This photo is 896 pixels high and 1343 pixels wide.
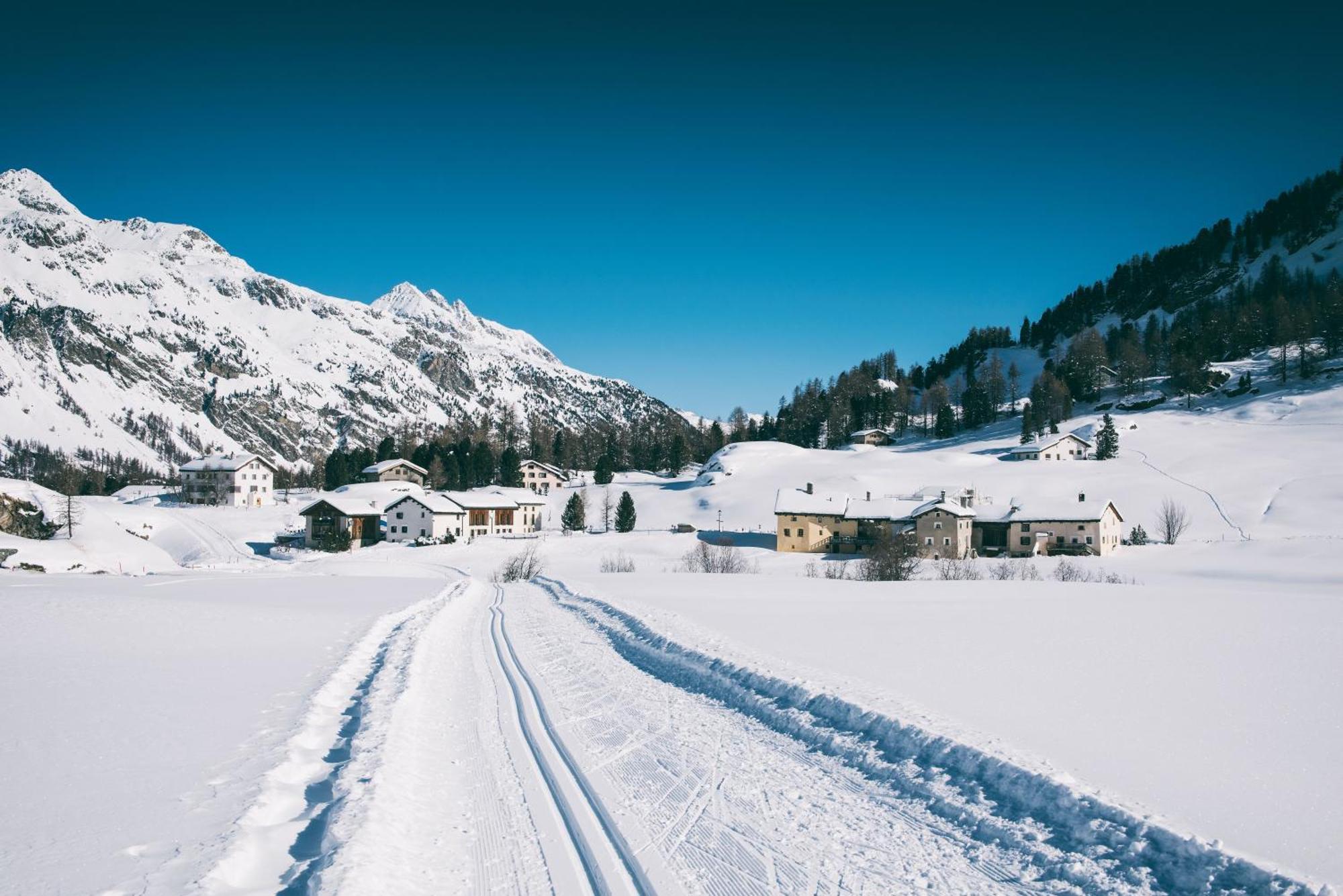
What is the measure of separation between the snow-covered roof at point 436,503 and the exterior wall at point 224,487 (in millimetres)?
37903

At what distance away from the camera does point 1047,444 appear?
334ft

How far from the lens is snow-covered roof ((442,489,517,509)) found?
86938mm

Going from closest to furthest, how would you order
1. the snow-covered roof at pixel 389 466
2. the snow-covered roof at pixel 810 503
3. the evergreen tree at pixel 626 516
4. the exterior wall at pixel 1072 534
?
1. the exterior wall at pixel 1072 534
2. the snow-covered roof at pixel 810 503
3. the evergreen tree at pixel 626 516
4. the snow-covered roof at pixel 389 466

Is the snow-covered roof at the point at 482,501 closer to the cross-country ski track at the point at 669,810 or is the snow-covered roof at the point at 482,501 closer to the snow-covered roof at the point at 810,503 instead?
the snow-covered roof at the point at 810,503

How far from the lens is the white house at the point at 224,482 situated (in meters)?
107

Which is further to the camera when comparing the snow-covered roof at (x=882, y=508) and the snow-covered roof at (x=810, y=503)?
the snow-covered roof at (x=810, y=503)

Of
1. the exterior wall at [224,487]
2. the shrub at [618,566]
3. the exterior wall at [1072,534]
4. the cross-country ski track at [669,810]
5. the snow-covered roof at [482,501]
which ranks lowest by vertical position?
the shrub at [618,566]

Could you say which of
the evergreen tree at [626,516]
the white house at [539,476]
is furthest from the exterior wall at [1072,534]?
the white house at [539,476]

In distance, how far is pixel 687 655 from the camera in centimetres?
1634

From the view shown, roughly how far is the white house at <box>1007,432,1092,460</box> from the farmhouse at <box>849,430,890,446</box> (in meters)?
38.2

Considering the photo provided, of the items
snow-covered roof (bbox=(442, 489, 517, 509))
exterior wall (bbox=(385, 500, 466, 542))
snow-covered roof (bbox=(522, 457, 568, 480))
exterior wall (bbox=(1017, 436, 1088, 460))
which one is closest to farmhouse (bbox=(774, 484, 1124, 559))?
exterior wall (bbox=(1017, 436, 1088, 460))

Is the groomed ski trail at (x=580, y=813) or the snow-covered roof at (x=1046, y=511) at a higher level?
the snow-covered roof at (x=1046, y=511)

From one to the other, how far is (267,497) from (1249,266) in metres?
217

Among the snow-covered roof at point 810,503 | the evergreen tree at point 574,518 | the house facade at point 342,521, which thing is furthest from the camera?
the evergreen tree at point 574,518
